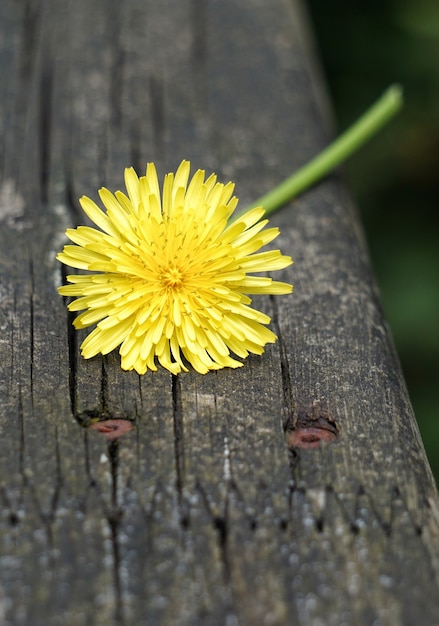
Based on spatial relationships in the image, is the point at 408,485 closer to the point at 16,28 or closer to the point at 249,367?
the point at 249,367

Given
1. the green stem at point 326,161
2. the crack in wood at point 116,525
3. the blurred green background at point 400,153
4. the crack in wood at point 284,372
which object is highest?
the blurred green background at point 400,153

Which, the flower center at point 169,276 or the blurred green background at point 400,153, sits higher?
the blurred green background at point 400,153

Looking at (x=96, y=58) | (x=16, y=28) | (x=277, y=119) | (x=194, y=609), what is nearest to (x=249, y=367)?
(x=194, y=609)

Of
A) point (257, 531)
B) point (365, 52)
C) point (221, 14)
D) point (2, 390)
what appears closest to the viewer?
point (257, 531)

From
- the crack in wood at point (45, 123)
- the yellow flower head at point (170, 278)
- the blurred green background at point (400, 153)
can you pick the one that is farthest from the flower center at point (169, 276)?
the blurred green background at point (400, 153)

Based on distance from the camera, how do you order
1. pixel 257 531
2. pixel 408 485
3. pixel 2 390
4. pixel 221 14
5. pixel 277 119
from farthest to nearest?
pixel 221 14
pixel 277 119
pixel 2 390
pixel 408 485
pixel 257 531

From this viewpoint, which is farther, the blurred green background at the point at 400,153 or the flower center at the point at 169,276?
the blurred green background at the point at 400,153

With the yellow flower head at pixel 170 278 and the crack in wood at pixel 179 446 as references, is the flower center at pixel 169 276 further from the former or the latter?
the crack in wood at pixel 179 446
